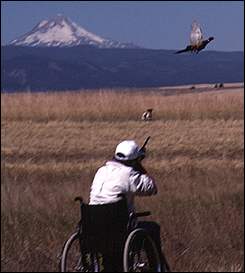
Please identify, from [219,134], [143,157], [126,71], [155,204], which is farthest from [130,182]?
[155,204]

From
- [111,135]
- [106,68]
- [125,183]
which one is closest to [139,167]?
[125,183]

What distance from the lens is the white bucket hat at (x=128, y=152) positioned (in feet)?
1.66

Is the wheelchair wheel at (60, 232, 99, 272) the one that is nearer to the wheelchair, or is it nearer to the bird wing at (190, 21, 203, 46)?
the wheelchair

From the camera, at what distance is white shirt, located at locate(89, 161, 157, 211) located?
0.51 m

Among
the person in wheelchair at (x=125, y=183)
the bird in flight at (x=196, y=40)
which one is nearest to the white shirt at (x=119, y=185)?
the person in wheelchair at (x=125, y=183)

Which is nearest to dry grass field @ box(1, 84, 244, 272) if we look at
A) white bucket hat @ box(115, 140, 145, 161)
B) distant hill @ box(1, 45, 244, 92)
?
distant hill @ box(1, 45, 244, 92)

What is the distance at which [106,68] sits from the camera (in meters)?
0.95

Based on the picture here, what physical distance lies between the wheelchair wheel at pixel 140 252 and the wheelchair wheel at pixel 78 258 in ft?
0.09

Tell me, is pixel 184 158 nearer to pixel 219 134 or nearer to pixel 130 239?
pixel 219 134

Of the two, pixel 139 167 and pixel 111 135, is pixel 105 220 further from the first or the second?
pixel 111 135

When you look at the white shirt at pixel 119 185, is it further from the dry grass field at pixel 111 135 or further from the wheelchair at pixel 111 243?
the dry grass field at pixel 111 135

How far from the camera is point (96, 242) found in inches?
19.2

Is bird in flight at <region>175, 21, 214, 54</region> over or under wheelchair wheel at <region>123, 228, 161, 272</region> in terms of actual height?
over

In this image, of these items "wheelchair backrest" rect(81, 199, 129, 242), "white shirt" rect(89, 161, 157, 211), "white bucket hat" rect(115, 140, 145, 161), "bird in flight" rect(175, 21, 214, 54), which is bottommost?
"wheelchair backrest" rect(81, 199, 129, 242)
